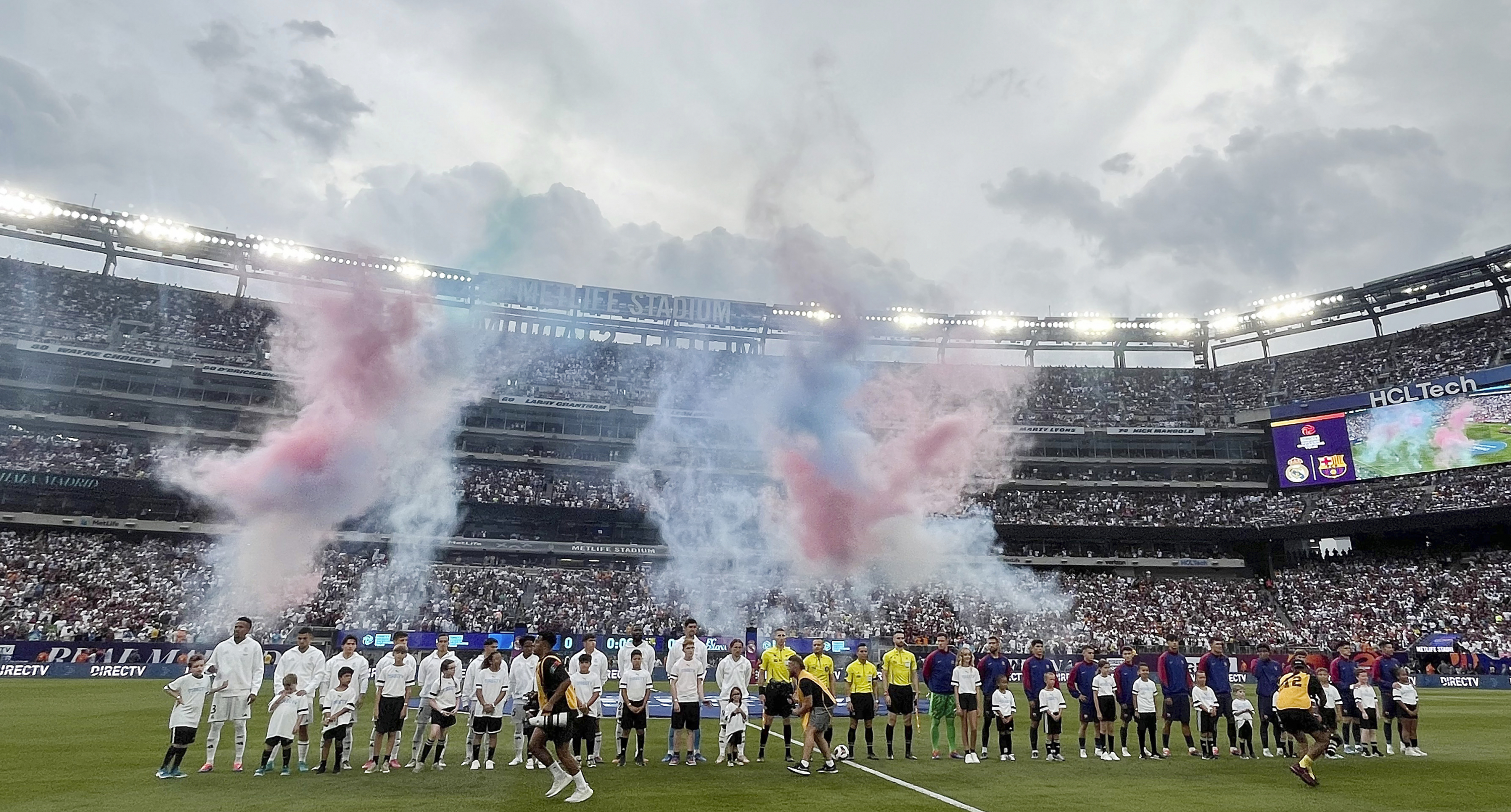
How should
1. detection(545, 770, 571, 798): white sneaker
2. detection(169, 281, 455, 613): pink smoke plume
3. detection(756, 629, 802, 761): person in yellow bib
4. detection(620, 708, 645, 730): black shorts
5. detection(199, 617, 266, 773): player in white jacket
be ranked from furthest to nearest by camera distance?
detection(169, 281, 455, 613): pink smoke plume < detection(756, 629, 802, 761): person in yellow bib < detection(620, 708, 645, 730): black shorts < detection(199, 617, 266, 773): player in white jacket < detection(545, 770, 571, 798): white sneaker

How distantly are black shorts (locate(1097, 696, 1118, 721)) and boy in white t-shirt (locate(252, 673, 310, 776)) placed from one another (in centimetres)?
1384

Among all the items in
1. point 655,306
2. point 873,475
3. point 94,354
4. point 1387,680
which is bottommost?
point 1387,680

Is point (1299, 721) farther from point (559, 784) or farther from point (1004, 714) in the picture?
point (559, 784)

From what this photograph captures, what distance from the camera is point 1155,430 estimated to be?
58.3 m

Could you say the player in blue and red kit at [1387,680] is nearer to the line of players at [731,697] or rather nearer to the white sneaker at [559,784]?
the line of players at [731,697]

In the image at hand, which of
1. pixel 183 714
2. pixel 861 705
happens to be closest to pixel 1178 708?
pixel 861 705

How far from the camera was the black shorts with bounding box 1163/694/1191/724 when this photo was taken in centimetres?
1512

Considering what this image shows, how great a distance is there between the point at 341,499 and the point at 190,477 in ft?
61.6

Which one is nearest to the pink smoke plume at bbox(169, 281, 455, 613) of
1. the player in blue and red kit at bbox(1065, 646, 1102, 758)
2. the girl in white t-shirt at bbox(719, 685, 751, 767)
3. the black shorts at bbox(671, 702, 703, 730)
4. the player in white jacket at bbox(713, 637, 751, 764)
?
the player in white jacket at bbox(713, 637, 751, 764)

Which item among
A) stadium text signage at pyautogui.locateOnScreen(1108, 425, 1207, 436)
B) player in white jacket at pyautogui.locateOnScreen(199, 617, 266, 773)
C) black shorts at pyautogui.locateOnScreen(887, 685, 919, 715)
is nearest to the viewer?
player in white jacket at pyautogui.locateOnScreen(199, 617, 266, 773)

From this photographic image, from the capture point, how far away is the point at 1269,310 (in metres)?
57.4

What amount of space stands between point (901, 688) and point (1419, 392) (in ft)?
169

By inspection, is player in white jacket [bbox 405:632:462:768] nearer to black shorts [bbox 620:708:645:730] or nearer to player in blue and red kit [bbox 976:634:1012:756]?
black shorts [bbox 620:708:645:730]

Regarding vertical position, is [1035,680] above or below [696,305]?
below
